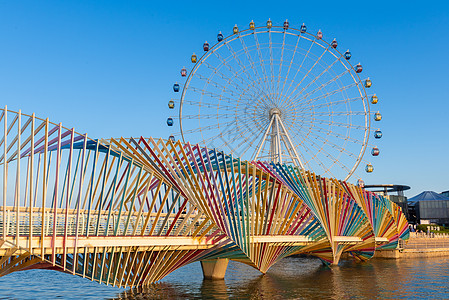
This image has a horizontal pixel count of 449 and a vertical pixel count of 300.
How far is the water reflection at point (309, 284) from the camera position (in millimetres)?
30953

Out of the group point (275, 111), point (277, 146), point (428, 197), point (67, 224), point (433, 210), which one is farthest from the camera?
point (428, 197)

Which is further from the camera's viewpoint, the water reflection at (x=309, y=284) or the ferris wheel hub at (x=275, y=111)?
the ferris wheel hub at (x=275, y=111)

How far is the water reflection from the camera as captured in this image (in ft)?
102

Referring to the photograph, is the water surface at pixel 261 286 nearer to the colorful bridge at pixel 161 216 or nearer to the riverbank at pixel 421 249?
the colorful bridge at pixel 161 216

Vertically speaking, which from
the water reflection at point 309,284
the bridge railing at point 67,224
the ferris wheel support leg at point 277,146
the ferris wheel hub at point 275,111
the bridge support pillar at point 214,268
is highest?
the ferris wheel hub at point 275,111

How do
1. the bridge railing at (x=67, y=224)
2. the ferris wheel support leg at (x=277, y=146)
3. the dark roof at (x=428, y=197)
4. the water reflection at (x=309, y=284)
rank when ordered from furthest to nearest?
the dark roof at (x=428, y=197), the ferris wheel support leg at (x=277, y=146), the water reflection at (x=309, y=284), the bridge railing at (x=67, y=224)

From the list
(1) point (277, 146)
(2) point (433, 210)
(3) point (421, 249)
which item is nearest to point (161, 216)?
(1) point (277, 146)

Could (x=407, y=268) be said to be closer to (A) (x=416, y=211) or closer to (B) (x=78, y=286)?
(B) (x=78, y=286)

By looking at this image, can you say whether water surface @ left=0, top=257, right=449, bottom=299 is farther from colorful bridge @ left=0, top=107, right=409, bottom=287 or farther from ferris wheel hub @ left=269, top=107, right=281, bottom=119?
ferris wheel hub @ left=269, top=107, right=281, bottom=119

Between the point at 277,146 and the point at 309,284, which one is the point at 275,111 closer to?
the point at 277,146

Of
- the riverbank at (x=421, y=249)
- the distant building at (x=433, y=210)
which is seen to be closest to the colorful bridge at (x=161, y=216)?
the riverbank at (x=421, y=249)

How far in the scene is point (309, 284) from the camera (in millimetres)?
36906

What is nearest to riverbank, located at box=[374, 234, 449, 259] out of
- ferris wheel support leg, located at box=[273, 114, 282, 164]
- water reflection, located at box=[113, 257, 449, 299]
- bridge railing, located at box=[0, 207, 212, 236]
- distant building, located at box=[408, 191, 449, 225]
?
water reflection, located at box=[113, 257, 449, 299]

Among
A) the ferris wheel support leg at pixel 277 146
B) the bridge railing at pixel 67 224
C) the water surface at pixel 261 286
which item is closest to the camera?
the bridge railing at pixel 67 224
